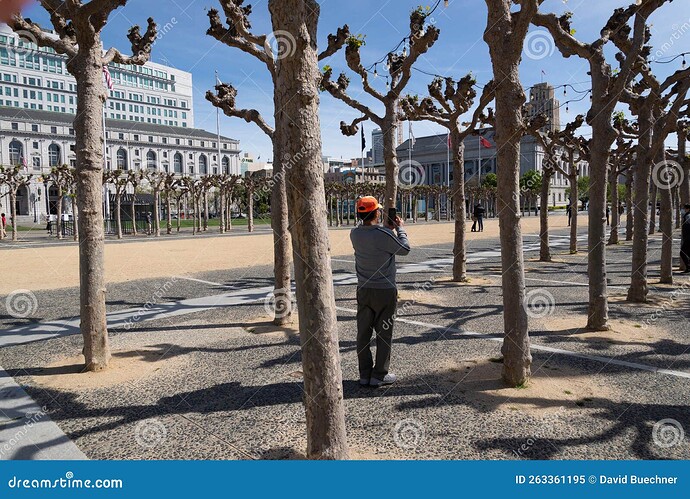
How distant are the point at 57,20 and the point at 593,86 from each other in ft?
24.9

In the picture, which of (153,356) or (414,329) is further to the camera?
(414,329)

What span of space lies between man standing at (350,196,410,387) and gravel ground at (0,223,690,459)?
0.30 metres

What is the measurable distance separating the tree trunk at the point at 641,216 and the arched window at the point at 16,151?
9495cm

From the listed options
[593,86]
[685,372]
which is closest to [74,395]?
[685,372]

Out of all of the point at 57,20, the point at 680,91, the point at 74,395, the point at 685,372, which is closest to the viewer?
the point at 74,395

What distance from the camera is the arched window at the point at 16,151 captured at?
8169 cm

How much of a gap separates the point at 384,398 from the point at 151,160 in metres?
103

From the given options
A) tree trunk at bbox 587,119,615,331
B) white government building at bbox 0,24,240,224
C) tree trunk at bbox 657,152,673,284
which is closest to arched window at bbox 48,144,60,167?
white government building at bbox 0,24,240,224

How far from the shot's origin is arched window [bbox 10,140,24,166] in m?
81.7

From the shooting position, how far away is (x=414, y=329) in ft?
25.1

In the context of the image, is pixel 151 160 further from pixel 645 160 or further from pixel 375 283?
pixel 375 283

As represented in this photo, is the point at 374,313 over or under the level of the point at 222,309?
over

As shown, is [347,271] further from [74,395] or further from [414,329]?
[74,395]

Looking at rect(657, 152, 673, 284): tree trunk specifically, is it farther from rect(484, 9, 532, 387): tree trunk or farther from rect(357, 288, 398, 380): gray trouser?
rect(357, 288, 398, 380): gray trouser
